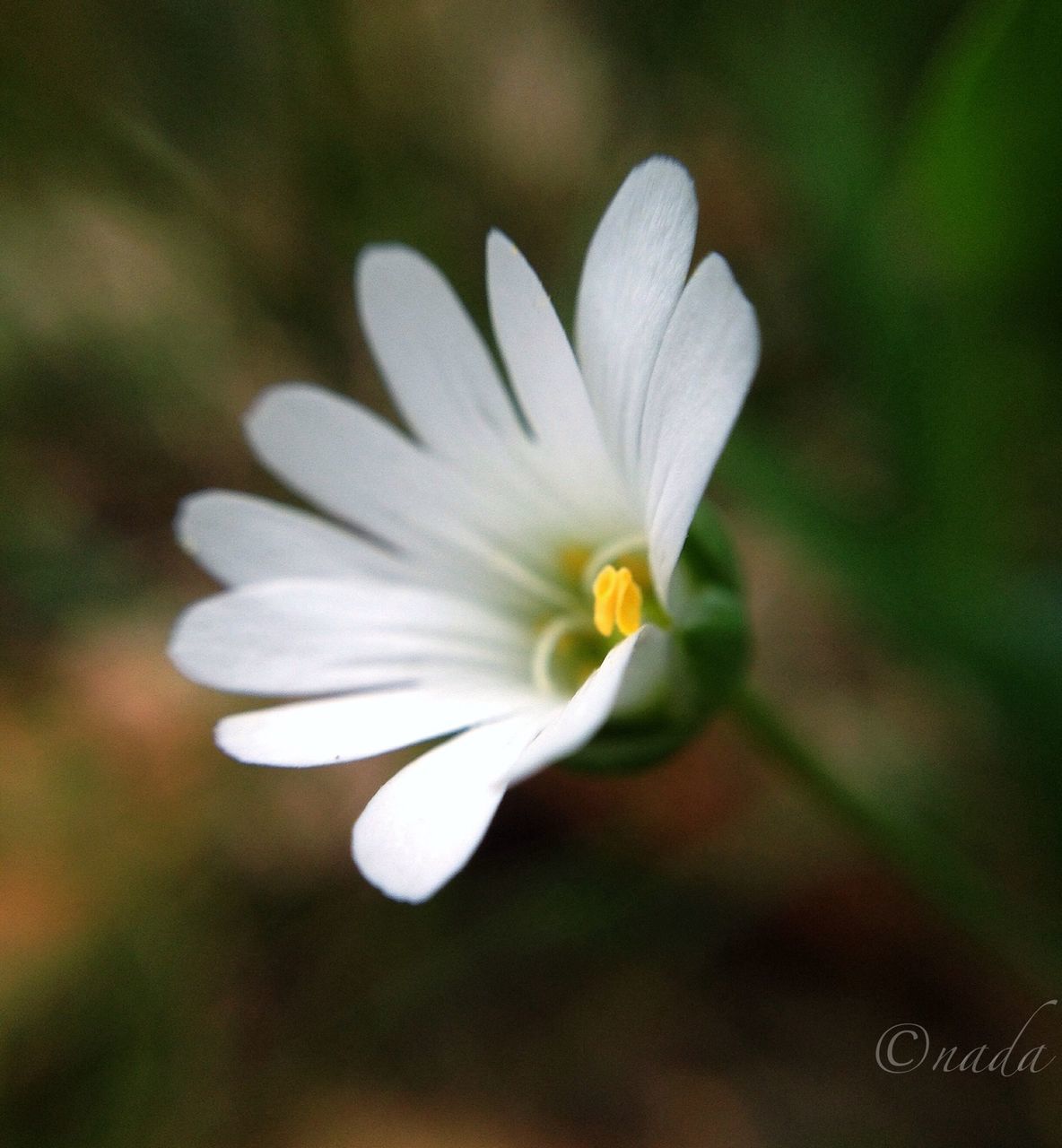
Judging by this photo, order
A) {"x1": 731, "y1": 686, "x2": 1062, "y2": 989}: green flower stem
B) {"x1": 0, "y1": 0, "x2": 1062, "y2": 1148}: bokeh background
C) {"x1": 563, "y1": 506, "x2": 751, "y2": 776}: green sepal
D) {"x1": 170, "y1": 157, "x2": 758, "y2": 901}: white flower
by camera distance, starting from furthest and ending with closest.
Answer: {"x1": 0, "y1": 0, "x2": 1062, "y2": 1148}: bokeh background < {"x1": 731, "y1": 686, "x2": 1062, "y2": 989}: green flower stem < {"x1": 563, "y1": 506, "x2": 751, "y2": 776}: green sepal < {"x1": 170, "y1": 157, "x2": 758, "y2": 901}: white flower

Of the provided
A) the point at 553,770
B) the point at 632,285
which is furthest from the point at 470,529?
the point at 553,770

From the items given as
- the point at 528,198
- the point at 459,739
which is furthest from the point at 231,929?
the point at 528,198

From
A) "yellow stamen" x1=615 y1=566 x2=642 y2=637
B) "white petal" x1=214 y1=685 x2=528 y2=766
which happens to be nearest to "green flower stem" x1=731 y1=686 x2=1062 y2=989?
"yellow stamen" x1=615 y1=566 x2=642 y2=637

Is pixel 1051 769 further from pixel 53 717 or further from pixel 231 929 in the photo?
pixel 53 717

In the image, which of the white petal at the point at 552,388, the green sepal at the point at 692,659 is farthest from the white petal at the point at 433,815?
the white petal at the point at 552,388

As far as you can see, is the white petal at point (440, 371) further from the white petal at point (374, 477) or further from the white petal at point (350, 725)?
the white petal at point (350, 725)

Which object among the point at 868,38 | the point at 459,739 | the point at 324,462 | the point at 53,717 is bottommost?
the point at 459,739

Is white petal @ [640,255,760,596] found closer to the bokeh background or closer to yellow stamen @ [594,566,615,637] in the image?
yellow stamen @ [594,566,615,637]
